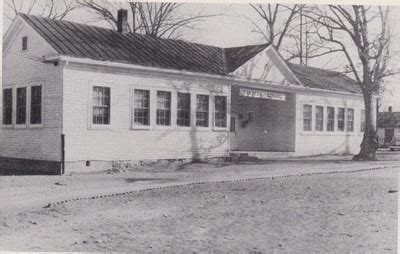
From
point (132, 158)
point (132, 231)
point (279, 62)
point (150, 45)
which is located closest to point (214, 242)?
point (132, 231)

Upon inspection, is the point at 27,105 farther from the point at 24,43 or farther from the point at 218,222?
the point at 218,222

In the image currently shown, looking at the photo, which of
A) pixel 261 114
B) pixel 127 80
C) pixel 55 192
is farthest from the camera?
pixel 261 114

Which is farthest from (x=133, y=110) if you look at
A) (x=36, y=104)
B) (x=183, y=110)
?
(x=36, y=104)

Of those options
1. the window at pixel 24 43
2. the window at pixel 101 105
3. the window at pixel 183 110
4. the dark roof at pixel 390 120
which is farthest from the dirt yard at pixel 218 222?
the dark roof at pixel 390 120

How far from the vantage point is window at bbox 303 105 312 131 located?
84.2ft

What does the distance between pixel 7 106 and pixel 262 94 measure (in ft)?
32.0

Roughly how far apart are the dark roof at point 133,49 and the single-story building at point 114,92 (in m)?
0.04

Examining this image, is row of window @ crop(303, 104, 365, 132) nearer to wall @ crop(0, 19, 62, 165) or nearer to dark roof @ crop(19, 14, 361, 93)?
dark roof @ crop(19, 14, 361, 93)

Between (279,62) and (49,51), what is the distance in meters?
10.2

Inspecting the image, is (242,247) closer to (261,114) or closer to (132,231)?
(132,231)

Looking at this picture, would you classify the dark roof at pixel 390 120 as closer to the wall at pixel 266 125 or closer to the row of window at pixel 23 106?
the wall at pixel 266 125

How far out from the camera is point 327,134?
A: 88.1ft

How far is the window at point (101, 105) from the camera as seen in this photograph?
17078 millimetres

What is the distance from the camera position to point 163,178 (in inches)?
594
